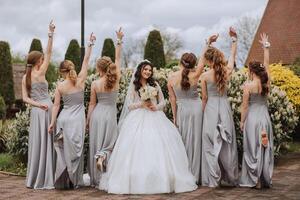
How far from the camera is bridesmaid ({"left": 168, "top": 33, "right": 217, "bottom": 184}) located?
361 inches

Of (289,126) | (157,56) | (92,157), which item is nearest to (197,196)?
(92,157)

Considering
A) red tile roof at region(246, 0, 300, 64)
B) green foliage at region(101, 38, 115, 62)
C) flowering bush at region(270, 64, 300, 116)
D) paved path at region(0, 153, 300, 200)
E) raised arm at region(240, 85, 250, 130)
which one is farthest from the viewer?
green foliage at region(101, 38, 115, 62)

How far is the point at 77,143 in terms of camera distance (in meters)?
8.95

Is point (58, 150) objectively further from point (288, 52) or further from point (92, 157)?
point (288, 52)

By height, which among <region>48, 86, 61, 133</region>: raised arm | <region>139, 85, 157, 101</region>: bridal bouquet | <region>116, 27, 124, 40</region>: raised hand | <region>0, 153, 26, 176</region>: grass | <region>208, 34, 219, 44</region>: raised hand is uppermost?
<region>116, 27, 124, 40</region>: raised hand

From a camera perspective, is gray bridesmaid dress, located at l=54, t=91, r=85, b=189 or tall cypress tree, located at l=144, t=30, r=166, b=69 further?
tall cypress tree, located at l=144, t=30, r=166, b=69

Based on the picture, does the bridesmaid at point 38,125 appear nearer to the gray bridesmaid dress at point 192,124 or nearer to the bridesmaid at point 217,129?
the gray bridesmaid dress at point 192,124

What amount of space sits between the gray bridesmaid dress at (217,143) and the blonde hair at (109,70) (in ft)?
5.45

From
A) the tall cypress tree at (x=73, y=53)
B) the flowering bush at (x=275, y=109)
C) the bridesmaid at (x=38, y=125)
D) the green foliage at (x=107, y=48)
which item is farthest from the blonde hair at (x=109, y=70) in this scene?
the tall cypress tree at (x=73, y=53)

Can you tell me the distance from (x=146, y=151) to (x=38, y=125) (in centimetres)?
221

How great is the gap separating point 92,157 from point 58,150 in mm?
613

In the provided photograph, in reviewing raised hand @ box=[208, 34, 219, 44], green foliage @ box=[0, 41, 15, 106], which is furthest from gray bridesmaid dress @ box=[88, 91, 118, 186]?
green foliage @ box=[0, 41, 15, 106]

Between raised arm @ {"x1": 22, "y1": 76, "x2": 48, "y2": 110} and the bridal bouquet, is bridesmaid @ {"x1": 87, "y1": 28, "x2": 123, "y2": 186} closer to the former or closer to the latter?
the bridal bouquet

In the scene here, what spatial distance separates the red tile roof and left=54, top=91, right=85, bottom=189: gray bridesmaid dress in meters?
17.0
